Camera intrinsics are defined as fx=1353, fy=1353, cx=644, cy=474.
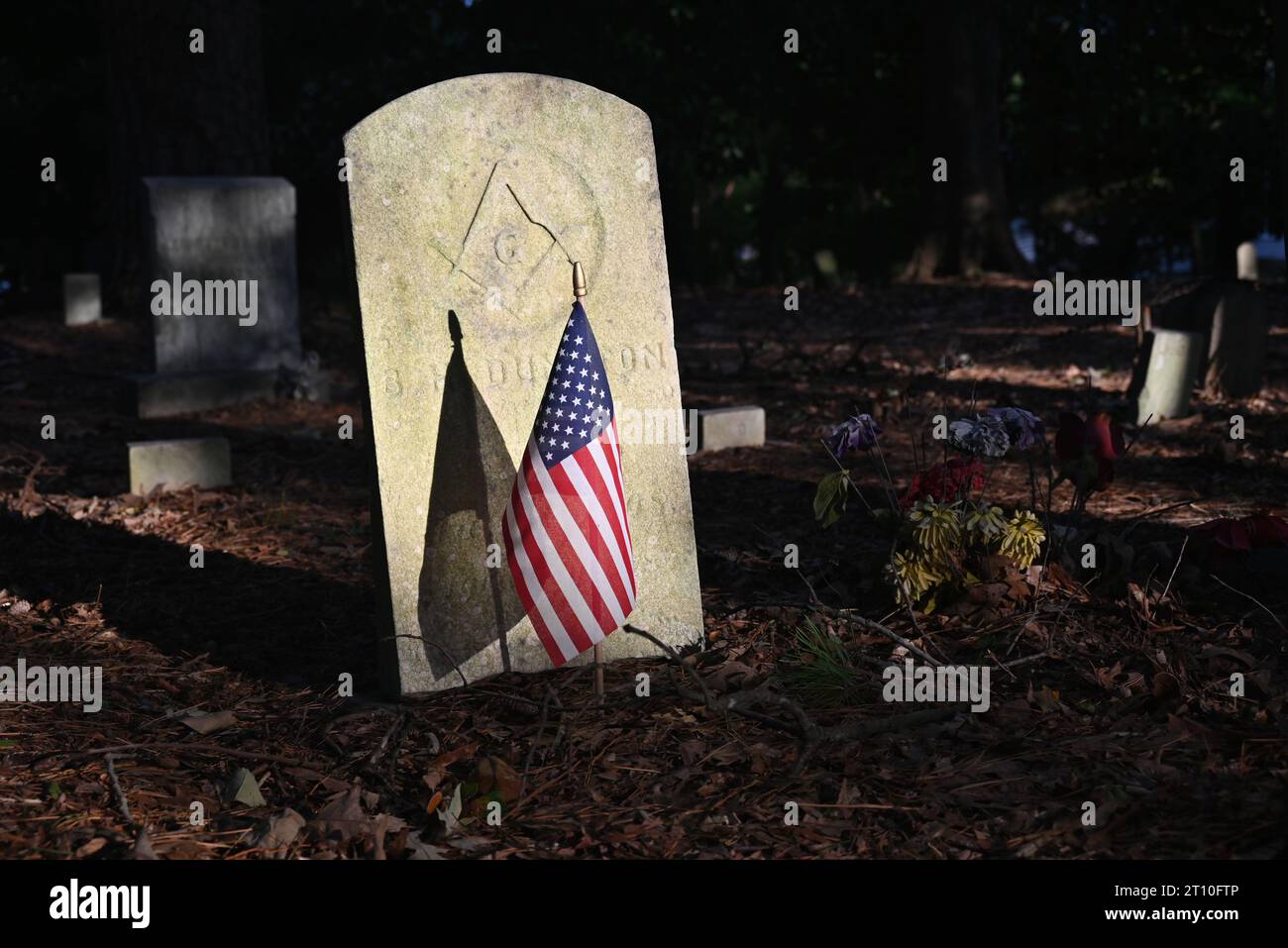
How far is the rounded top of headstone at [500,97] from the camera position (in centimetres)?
433

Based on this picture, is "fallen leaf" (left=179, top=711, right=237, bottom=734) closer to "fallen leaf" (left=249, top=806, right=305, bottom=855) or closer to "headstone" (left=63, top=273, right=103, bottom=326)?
"fallen leaf" (left=249, top=806, right=305, bottom=855)

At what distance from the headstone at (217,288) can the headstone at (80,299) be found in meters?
4.10

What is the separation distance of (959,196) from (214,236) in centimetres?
950

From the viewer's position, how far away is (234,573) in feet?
19.8

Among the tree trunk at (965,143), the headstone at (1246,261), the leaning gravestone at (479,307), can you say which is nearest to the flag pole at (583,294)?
the leaning gravestone at (479,307)

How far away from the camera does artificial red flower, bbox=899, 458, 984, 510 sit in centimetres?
501

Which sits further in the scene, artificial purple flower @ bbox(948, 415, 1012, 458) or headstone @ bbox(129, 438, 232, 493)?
headstone @ bbox(129, 438, 232, 493)

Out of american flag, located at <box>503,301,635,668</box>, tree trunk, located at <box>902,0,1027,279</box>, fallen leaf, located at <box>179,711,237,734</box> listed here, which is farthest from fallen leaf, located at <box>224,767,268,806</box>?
tree trunk, located at <box>902,0,1027,279</box>

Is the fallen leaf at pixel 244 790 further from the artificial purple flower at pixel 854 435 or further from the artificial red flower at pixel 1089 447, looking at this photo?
the artificial red flower at pixel 1089 447

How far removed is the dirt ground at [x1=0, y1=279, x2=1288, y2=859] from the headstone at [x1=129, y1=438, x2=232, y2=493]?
0.14 m

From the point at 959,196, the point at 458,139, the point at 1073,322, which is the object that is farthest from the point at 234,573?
the point at 959,196

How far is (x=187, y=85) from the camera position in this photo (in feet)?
39.2
